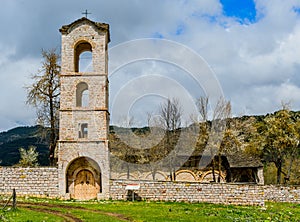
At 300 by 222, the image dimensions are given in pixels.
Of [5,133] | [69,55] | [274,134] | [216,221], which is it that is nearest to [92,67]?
[69,55]

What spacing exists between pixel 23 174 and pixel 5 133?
93.4 metres

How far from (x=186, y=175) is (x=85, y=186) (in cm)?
2098

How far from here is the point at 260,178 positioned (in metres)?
39.1

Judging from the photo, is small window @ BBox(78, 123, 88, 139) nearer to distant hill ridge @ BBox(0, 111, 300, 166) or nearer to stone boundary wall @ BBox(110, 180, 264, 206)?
stone boundary wall @ BBox(110, 180, 264, 206)

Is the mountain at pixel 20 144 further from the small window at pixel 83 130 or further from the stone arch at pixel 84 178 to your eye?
the stone arch at pixel 84 178

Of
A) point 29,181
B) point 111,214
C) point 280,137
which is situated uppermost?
point 280,137

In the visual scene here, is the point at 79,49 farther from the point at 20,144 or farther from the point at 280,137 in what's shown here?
the point at 20,144

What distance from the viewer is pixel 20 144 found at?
79188 millimetres

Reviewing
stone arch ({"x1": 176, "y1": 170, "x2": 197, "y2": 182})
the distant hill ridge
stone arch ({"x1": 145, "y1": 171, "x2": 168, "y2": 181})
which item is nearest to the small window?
the distant hill ridge

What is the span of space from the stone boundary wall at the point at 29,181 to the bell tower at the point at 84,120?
66cm

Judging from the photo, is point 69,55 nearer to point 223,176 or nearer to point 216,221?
point 216,221

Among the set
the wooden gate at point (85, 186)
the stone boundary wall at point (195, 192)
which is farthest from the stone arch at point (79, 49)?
the stone boundary wall at point (195, 192)

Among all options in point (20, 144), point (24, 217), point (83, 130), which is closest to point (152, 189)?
point (83, 130)

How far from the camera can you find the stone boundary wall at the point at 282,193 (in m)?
25.7
